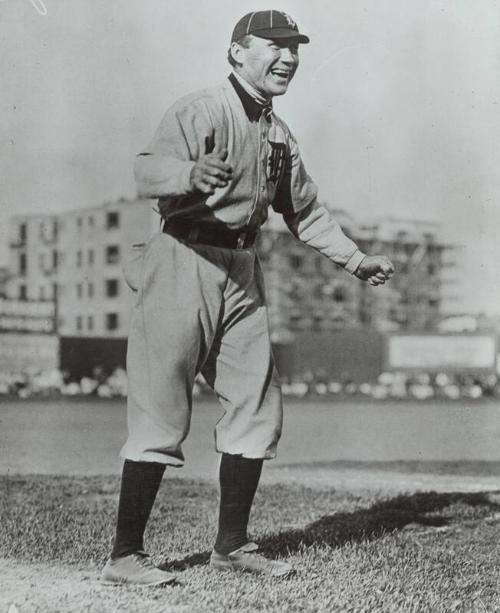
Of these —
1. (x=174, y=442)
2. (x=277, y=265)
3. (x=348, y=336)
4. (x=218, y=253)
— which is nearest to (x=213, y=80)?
(x=218, y=253)

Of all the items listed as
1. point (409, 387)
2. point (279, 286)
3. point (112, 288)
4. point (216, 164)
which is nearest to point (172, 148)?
point (216, 164)

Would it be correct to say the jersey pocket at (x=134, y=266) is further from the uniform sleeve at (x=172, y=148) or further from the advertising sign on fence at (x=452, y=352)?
the advertising sign on fence at (x=452, y=352)

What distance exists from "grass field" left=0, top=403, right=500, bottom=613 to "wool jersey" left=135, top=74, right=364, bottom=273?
110cm

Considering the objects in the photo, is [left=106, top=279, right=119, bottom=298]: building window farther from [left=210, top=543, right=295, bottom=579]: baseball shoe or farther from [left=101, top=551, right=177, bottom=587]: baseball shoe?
[left=101, top=551, right=177, bottom=587]: baseball shoe

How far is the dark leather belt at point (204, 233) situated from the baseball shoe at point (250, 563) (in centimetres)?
101

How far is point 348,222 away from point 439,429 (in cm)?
3107

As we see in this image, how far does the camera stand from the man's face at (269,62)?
127 inches

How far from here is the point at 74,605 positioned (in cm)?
277

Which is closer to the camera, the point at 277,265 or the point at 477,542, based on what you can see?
the point at 477,542

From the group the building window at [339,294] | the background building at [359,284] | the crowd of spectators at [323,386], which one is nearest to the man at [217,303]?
the crowd of spectators at [323,386]

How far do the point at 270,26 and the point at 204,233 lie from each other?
0.69 meters

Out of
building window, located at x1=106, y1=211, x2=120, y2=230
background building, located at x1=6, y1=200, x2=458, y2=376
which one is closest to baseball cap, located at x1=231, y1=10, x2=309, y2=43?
background building, located at x1=6, y1=200, x2=458, y2=376

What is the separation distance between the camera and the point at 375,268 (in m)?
3.48

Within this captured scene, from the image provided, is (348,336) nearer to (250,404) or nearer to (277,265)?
(277,265)
